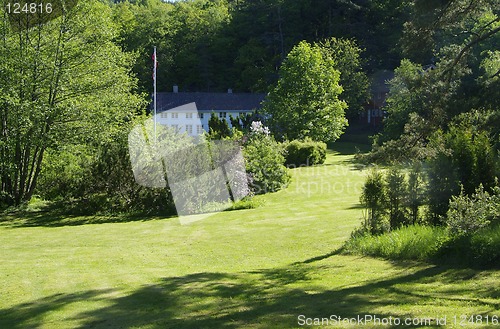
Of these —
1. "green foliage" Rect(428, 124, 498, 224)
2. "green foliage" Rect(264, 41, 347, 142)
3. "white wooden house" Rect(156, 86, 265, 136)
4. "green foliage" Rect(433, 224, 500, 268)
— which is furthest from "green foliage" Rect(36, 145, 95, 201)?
"white wooden house" Rect(156, 86, 265, 136)

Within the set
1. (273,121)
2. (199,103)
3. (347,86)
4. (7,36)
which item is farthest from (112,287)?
(199,103)

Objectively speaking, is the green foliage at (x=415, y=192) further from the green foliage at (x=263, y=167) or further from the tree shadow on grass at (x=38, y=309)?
the green foliage at (x=263, y=167)

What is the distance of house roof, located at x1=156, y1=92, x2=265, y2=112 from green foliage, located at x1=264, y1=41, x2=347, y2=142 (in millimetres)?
27244

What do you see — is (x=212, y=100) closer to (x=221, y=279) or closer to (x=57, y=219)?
(x=57, y=219)

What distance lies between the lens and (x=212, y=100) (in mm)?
78062

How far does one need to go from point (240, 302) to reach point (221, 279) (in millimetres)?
1915

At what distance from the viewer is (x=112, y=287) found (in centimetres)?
943

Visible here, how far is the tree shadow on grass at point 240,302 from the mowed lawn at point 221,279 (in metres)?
0.02

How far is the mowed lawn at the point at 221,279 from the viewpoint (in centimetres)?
711

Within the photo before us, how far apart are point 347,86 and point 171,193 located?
4478 centimetres

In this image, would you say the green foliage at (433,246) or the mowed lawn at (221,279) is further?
the green foliage at (433,246)

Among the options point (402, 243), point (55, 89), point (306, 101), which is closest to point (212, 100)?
point (306, 101)

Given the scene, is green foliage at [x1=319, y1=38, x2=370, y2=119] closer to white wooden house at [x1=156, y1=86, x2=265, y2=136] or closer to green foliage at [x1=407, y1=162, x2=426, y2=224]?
white wooden house at [x1=156, y1=86, x2=265, y2=136]

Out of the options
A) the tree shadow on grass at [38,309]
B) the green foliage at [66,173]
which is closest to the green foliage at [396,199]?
the tree shadow on grass at [38,309]
